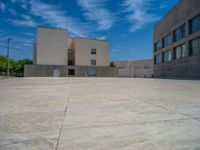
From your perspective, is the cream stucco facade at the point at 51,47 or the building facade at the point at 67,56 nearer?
the building facade at the point at 67,56

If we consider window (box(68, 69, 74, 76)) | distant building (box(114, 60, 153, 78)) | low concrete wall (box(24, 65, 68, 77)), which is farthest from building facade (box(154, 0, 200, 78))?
low concrete wall (box(24, 65, 68, 77))

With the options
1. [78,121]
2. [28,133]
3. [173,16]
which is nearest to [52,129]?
[28,133]

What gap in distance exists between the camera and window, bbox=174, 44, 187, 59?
31109 millimetres

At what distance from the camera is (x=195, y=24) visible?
27.8 m

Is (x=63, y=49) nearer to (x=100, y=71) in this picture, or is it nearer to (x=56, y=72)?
(x=56, y=72)

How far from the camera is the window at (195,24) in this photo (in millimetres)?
26811

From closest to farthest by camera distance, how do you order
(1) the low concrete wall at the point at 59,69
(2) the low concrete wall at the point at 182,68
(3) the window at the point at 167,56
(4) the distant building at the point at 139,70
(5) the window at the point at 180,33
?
(2) the low concrete wall at the point at 182,68 < (5) the window at the point at 180,33 < (3) the window at the point at 167,56 < (1) the low concrete wall at the point at 59,69 < (4) the distant building at the point at 139,70

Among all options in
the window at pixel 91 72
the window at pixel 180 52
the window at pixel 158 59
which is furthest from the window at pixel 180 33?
the window at pixel 91 72

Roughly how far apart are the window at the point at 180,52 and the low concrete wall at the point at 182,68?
0.88 metres

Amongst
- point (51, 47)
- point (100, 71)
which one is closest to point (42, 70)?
point (51, 47)

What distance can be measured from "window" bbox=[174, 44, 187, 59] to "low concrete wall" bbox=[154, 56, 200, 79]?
877 mm

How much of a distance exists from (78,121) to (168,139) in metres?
1.50

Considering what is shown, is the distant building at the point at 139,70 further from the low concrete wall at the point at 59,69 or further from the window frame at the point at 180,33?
the window frame at the point at 180,33

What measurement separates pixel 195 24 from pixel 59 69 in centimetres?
3163
